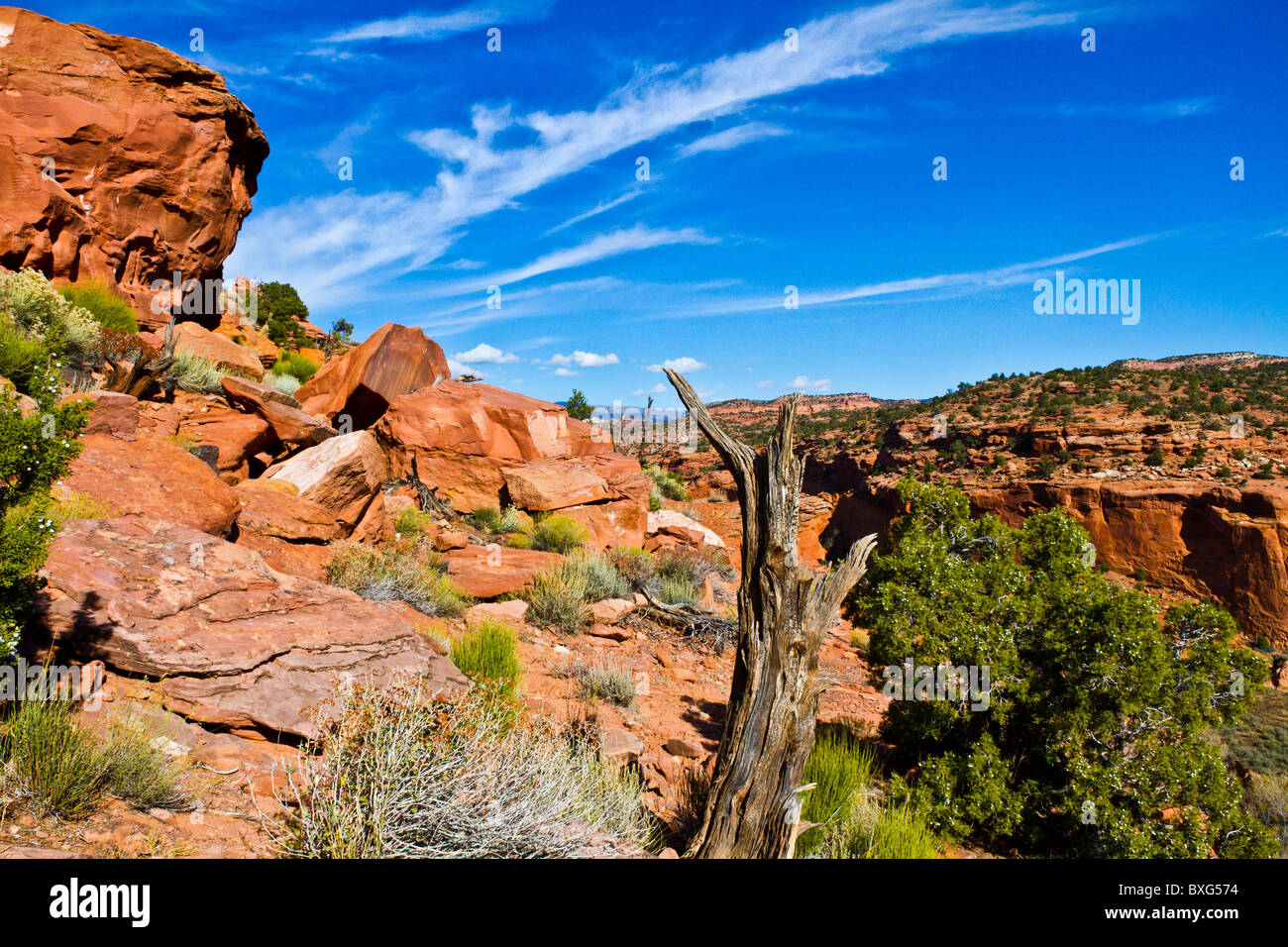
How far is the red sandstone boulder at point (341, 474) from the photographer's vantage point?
28.2ft

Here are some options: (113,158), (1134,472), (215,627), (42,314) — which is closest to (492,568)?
(215,627)

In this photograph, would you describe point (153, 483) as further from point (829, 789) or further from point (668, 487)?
point (668, 487)

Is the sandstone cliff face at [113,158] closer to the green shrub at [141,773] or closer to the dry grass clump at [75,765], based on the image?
the dry grass clump at [75,765]

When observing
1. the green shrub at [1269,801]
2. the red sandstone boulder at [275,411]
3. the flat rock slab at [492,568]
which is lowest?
the green shrub at [1269,801]

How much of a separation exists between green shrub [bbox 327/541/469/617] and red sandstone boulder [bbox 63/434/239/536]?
4.77ft

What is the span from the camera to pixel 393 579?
770 centimetres

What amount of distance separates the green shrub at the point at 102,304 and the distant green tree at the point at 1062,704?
14051mm

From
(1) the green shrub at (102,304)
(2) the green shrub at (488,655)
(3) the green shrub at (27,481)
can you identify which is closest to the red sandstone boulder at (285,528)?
(2) the green shrub at (488,655)

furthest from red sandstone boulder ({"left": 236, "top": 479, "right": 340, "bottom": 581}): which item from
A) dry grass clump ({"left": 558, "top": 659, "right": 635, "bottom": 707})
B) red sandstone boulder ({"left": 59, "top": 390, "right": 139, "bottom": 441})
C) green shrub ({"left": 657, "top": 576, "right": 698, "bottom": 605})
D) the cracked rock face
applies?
green shrub ({"left": 657, "top": 576, "right": 698, "bottom": 605})

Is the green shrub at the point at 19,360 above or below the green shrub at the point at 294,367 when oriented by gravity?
below

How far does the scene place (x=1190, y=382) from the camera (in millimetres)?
33844

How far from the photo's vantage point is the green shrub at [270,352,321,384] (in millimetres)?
17594
